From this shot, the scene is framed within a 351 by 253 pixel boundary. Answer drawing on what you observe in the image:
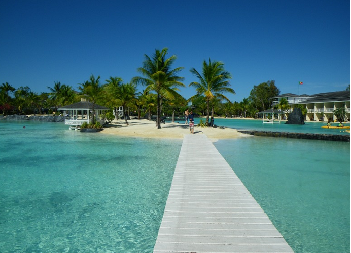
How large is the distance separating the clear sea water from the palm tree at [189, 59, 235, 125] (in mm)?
15071

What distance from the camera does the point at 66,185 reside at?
7566 mm

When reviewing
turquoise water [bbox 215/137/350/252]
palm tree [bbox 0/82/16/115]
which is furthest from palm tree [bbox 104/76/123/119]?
palm tree [bbox 0/82/16/115]

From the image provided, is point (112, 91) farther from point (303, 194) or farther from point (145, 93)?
point (303, 194)

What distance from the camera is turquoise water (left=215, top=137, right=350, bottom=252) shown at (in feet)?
15.3

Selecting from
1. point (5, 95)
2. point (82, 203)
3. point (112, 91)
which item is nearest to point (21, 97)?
point (5, 95)

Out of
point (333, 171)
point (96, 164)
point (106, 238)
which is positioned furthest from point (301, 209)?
point (96, 164)

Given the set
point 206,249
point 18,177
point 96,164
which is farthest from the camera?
point 96,164

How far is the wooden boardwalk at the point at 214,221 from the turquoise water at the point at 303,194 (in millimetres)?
892

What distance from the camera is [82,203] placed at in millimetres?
6141

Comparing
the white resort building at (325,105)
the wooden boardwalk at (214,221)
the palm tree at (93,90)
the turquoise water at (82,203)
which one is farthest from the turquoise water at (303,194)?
the white resort building at (325,105)

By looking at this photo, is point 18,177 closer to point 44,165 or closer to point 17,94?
point 44,165

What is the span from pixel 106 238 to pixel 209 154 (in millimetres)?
6191

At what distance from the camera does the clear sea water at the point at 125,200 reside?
451 cm

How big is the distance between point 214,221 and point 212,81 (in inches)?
894
